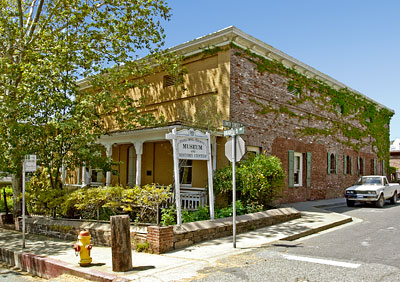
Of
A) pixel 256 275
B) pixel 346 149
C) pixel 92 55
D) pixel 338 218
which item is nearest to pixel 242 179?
pixel 338 218

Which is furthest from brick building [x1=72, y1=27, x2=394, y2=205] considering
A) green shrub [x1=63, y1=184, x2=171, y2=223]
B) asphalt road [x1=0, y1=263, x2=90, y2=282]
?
asphalt road [x1=0, y1=263, x2=90, y2=282]

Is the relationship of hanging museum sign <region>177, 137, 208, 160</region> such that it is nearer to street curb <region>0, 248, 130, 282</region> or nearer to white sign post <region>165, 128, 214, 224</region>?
white sign post <region>165, 128, 214, 224</region>

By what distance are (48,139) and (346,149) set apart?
17.7 m

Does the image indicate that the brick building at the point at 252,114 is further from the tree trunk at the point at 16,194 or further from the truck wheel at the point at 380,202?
the tree trunk at the point at 16,194

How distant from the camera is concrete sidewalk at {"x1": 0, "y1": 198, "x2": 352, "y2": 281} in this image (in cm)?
639

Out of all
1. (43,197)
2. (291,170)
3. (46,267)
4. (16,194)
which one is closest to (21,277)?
(46,267)

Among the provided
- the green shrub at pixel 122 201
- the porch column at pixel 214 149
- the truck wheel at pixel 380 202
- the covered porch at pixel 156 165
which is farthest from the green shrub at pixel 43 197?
the truck wheel at pixel 380 202

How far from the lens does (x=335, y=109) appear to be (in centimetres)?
2127

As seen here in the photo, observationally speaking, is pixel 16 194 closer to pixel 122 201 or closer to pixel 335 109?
pixel 122 201

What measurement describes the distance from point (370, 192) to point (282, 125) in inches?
195

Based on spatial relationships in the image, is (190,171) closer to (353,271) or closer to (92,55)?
(92,55)

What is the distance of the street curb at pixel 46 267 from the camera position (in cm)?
633

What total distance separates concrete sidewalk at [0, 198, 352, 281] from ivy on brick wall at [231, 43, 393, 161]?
700 cm

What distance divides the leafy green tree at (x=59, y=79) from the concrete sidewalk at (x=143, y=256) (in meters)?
2.82
